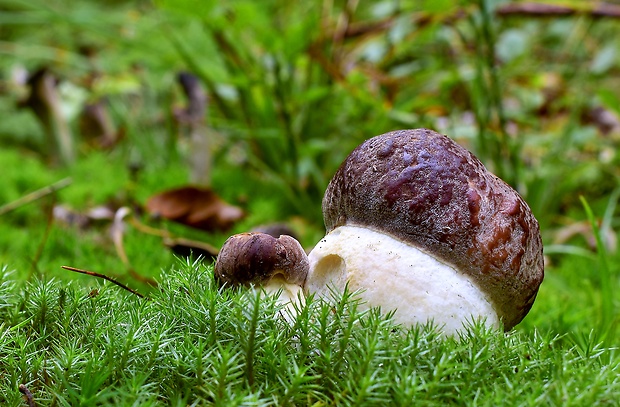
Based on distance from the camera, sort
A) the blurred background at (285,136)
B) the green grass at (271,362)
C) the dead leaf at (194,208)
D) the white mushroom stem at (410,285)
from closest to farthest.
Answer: the green grass at (271,362)
the white mushroom stem at (410,285)
the blurred background at (285,136)
the dead leaf at (194,208)

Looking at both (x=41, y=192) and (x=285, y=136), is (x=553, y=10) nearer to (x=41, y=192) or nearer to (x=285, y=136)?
(x=285, y=136)

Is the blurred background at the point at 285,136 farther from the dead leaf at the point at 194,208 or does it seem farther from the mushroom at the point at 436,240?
the mushroom at the point at 436,240

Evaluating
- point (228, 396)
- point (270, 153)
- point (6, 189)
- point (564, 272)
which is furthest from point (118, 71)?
point (228, 396)

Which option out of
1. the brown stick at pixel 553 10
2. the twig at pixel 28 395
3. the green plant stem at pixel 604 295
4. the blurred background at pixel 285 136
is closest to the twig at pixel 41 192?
A: the blurred background at pixel 285 136

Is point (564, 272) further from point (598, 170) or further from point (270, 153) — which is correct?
point (270, 153)

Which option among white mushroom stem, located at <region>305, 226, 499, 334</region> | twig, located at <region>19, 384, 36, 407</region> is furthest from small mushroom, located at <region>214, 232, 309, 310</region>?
twig, located at <region>19, 384, 36, 407</region>

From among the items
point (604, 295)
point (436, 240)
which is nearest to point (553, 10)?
point (604, 295)

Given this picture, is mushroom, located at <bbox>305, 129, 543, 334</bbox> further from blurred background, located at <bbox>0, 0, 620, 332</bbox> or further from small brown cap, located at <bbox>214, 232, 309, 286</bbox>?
blurred background, located at <bbox>0, 0, 620, 332</bbox>
